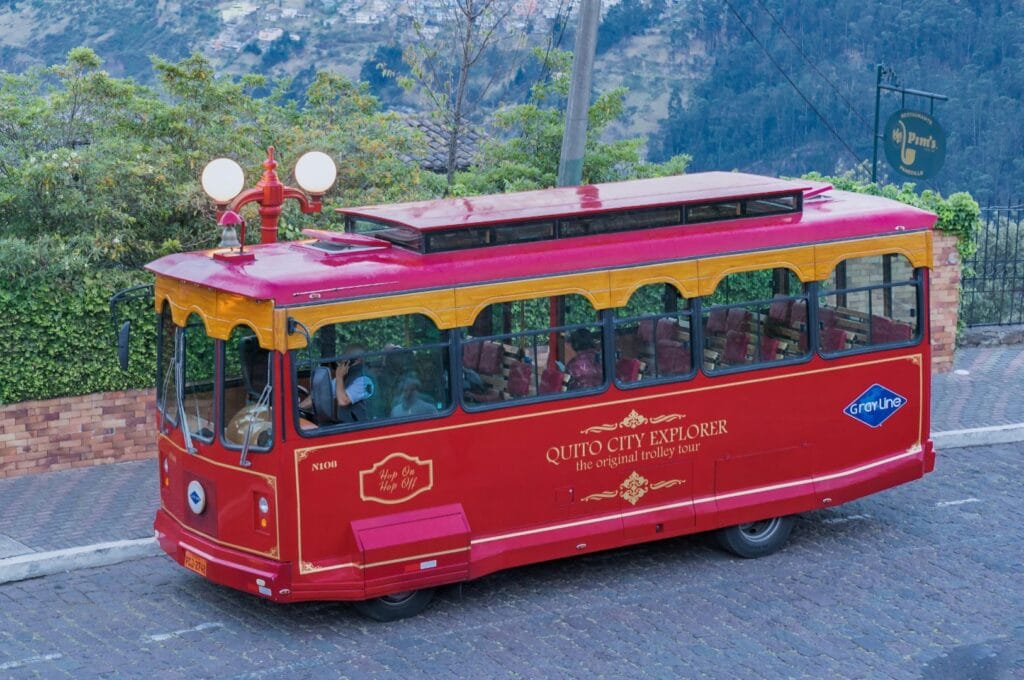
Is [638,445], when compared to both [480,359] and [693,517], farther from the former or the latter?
[480,359]

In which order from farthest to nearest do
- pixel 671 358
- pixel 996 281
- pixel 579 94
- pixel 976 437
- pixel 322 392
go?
pixel 996 281 < pixel 976 437 < pixel 579 94 < pixel 671 358 < pixel 322 392

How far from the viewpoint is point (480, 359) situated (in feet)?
31.9

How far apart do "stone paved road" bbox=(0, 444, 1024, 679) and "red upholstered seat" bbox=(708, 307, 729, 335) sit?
1796 millimetres

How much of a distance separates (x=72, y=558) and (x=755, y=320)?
17.8 feet

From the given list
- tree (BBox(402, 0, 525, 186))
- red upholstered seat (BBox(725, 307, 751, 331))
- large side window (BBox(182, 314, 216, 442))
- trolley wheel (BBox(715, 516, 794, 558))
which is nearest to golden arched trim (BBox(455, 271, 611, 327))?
red upholstered seat (BBox(725, 307, 751, 331))

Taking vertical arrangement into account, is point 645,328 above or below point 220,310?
below

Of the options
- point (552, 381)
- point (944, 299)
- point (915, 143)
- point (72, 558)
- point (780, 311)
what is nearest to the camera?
point (552, 381)

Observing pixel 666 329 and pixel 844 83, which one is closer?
pixel 666 329

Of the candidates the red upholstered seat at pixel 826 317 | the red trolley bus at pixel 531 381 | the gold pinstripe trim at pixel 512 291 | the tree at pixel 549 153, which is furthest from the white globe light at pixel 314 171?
the tree at pixel 549 153

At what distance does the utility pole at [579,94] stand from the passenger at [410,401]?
472 cm

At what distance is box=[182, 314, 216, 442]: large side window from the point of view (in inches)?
376

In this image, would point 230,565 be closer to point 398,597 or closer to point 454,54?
point 398,597

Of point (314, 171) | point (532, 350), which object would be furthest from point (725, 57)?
point (532, 350)

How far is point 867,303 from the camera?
11.0 metres
